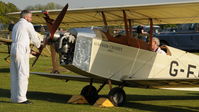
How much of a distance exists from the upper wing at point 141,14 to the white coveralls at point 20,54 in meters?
1.97

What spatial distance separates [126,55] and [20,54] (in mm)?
2448

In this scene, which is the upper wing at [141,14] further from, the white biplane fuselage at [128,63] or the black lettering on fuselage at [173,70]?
the black lettering on fuselage at [173,70]

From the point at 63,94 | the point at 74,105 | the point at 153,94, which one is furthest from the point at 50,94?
the point at 153,94

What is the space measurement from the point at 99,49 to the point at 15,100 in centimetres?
210

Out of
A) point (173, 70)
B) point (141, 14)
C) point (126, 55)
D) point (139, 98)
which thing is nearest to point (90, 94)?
point (126, 55)

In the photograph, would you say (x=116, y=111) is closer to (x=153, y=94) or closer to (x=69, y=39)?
(x=69, y=39)

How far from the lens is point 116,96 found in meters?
9.86

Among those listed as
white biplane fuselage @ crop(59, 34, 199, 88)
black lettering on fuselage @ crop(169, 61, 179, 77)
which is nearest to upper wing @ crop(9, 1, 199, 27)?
white biplane fuselage @ crop(59, 34, 199, 88)

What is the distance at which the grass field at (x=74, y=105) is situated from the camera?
8.98 m

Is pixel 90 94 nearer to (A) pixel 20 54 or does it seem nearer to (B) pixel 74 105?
(B) pixel 74 105

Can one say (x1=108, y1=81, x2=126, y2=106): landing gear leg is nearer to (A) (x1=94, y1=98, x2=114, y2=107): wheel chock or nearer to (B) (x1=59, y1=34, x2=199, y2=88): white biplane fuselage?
(A) (x1=94, y1=98, x2=114, y2=107): wheel chock

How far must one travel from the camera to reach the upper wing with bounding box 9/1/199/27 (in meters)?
9.73

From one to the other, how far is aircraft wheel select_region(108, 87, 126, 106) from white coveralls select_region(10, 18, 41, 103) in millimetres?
1909

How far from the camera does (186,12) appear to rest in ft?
33.3
